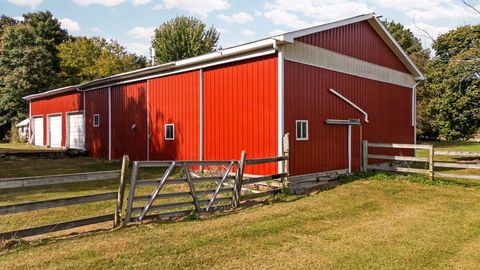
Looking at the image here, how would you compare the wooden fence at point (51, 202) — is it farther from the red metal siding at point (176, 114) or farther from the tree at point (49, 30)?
the tree at point (49, 30)

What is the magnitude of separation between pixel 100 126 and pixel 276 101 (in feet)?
38.0

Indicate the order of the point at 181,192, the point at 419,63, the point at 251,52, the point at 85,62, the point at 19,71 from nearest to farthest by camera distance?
the point at 181,192 < the point at 251,52 < the point at 19,71 < the point at 419,63 < the point at 85,62

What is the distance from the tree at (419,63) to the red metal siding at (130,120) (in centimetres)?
2052

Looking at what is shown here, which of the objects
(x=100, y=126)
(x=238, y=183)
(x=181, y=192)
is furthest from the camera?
(x=100, y=126)

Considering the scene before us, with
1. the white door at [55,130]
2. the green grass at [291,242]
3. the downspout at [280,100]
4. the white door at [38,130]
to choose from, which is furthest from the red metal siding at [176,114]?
the white door at [38,130]

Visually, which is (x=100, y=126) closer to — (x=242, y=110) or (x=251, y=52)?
(x=242, y=110)

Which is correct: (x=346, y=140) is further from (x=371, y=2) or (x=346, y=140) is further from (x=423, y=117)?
(x=423, y=117)

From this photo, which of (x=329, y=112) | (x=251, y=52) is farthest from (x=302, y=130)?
(x=251, y=52)

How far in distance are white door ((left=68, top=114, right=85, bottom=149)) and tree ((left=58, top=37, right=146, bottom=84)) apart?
17.3 meters

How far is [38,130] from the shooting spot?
26.7m

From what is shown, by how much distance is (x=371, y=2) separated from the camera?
619 inches

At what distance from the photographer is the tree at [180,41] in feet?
136

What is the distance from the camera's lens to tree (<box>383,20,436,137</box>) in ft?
113

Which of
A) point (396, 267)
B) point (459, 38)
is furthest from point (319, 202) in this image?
point (459, 38)
